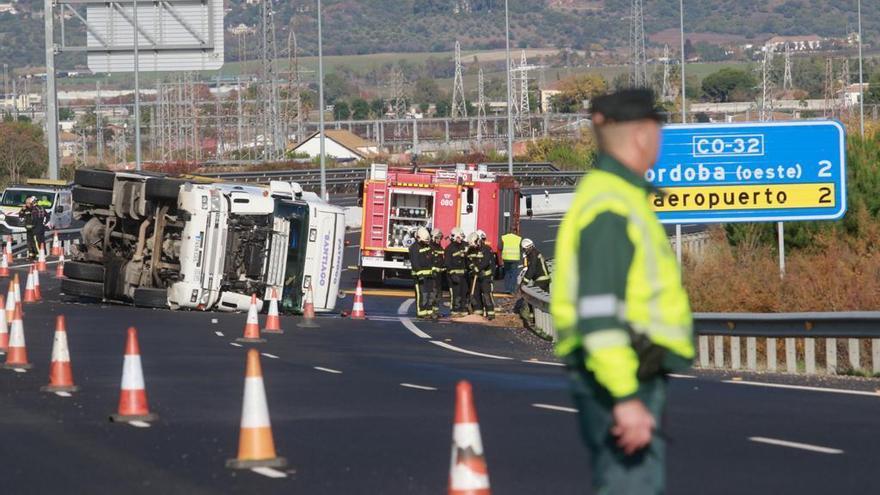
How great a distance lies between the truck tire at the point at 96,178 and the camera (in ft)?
99.2

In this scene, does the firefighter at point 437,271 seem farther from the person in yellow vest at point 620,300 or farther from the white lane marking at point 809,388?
the person in yellow vest at point 620,300

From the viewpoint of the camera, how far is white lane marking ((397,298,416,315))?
3278 cm

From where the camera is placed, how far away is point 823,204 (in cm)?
2603

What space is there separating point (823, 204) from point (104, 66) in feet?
109

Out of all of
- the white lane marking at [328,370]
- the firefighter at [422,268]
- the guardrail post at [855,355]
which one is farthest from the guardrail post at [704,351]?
the firefighter at [422,268]

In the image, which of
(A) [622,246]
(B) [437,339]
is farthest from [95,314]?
(A) [622,246]

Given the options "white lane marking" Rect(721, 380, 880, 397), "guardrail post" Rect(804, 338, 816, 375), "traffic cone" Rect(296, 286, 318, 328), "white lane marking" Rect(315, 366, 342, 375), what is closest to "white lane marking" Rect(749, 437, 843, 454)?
"white lane marking" Rect(721, 380, 880, 397)

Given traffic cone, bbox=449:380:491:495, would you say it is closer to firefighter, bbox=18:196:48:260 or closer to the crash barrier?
the crash barrier

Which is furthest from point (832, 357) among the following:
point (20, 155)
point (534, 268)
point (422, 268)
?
point (20, 155)

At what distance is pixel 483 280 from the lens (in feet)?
99.8

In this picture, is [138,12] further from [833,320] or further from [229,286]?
[833,320]

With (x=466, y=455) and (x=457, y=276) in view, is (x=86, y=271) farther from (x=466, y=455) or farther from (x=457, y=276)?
(x=466, y=455)

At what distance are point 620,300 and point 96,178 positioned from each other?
25.5 m

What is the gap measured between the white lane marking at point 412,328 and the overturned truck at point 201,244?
1394 millimetres
